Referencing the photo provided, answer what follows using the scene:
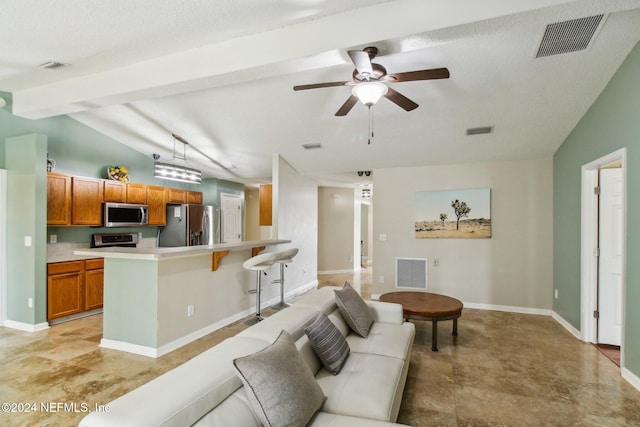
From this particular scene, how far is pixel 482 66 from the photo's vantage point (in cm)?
299

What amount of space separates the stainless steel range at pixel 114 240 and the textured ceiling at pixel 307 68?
1.72 m

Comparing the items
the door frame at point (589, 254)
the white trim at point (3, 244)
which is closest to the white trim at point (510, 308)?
the door frame at point (589, 254)

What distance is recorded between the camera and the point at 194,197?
681 cm

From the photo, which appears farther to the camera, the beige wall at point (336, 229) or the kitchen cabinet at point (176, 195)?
the beige wall at point (336, 229)

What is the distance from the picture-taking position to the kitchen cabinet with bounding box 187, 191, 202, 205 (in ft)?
21.9

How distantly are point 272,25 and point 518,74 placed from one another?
2370mm

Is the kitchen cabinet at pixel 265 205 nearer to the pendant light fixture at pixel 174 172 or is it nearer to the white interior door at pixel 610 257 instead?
the pendant light fixture at pixel 174 172

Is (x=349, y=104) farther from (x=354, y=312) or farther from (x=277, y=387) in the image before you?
(x=277, y=387)

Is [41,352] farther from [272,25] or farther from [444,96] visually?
[444,96]

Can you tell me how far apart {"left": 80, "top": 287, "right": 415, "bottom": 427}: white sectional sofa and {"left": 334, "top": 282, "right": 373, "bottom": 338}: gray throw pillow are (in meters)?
0.06

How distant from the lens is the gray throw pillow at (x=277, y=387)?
4.19 feet

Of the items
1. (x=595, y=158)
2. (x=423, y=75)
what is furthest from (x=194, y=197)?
(x=595, y=158)

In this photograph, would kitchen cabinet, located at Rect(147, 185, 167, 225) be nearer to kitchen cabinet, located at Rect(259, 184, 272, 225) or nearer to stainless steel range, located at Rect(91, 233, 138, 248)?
stainless steel range, located at Rect(91, 233, 138, 248)

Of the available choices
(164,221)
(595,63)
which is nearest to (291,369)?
(595,63)
